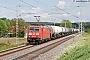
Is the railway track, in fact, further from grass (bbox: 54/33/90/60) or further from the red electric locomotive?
the red electric locomotive

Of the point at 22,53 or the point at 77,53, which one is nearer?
the point at 77,53

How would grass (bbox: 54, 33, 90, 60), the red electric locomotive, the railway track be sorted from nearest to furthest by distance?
grass (bbox: 54, 33, 90, 60) < the railway track < the red electric locomotive

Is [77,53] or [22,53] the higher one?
[77,53]

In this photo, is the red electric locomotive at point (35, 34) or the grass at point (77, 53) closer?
the grass at point (77, 53)

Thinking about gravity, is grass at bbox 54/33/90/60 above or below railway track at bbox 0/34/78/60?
above

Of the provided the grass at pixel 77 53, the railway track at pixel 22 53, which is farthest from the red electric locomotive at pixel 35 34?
the grass at pixel 77 53

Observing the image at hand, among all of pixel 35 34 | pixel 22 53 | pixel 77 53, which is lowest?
pixel 22 53

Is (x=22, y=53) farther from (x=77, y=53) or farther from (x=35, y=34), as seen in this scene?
(x=35, y=34)

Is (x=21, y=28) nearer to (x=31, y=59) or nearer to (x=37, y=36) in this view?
(x=37, y=36)

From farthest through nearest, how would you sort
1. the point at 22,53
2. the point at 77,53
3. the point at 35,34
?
the point at 35,34, the point at 22,53, the point at 77,53

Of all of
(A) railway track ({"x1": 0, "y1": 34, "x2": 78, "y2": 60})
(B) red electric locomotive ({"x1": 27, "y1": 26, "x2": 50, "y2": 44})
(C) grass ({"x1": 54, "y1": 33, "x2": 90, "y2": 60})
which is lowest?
(A) railway track ({"x1": 0, "y1": 34, "x2": 78, "y2": 60})

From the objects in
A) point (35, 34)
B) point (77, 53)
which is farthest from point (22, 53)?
point (35, 34)

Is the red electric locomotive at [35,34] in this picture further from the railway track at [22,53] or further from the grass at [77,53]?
the grass at [77,53]

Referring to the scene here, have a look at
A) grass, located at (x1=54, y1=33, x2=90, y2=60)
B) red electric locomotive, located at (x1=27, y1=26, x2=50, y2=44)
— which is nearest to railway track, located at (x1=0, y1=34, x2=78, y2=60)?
grass, located at (x1=54, y1=33, x2=90, y2=60)
